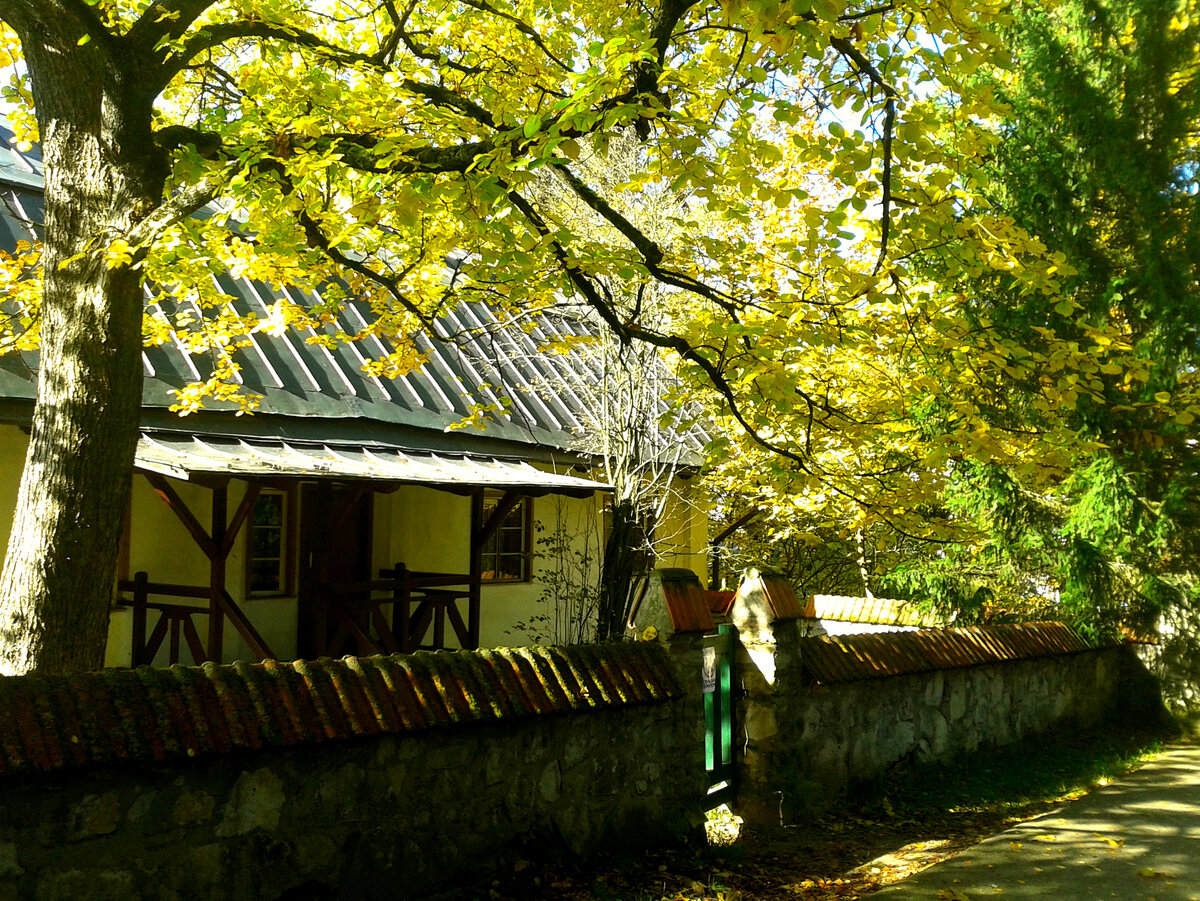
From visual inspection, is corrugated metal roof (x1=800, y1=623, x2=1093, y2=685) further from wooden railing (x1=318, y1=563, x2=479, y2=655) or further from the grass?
wooden railing (x1=318, y1=563, x2=479, y2=655)

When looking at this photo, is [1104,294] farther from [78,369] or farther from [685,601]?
[78,369]

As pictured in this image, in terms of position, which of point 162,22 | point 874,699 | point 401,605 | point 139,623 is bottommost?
point 874,699

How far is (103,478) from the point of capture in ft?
15.2

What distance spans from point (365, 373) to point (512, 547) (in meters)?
3.80

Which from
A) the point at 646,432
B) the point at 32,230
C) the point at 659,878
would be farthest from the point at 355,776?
the point at 32,230

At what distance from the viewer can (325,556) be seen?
413 inches

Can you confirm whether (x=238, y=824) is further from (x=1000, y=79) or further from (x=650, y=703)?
(x=1000, y=79)

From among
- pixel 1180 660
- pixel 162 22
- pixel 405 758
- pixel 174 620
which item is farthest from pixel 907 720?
pixel 162 22

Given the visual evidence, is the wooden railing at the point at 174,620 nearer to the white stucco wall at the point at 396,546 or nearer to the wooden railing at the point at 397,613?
the white stucco wall at the point at 396,546

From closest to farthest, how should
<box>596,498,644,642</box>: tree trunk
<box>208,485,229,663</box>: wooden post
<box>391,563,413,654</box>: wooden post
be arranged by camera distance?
1. <box>208,485,229,663</box>: wooden post
2. <box>596,498,644,642</box>: tree trunk
3. <box>391,563,413,654</box>: wooden post

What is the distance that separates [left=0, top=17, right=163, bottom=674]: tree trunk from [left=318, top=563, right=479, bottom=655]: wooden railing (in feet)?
16.2

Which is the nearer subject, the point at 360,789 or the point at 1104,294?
the point at 360,789

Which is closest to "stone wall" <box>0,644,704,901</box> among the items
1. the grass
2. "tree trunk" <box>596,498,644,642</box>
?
the grass

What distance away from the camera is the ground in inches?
186
